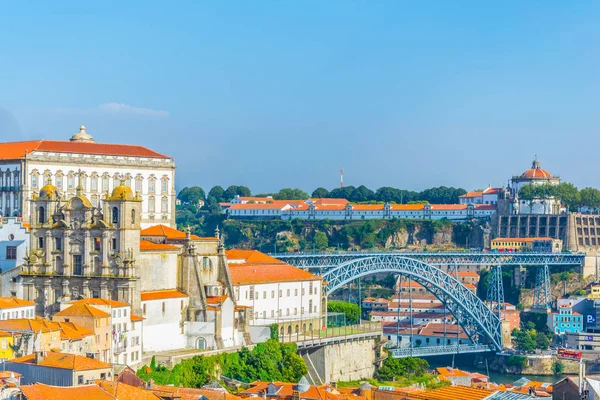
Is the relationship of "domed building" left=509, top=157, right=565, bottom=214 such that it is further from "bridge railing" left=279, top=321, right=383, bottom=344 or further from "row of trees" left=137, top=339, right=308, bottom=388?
"row of trees" left=137, top=339, right=308, bottom=388

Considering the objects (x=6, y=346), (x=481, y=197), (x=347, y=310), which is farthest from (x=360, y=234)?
(x=6, y=346)

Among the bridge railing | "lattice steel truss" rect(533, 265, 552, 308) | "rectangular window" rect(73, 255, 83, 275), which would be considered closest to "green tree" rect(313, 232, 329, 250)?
"lattice steel truss" rect(533, 265, 552, 308)

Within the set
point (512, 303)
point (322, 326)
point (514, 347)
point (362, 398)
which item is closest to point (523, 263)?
point (512, 303)

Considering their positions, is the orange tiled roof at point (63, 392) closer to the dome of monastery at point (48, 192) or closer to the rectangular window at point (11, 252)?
the dome of monastery at point (48, 192)

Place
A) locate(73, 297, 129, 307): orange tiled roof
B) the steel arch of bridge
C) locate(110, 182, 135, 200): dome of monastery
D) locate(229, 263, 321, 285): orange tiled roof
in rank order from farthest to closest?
1. the steel arch of bridge
2. locate(229, 263, 321, 285): orange tiled roof
3. locate(110, 182, 135, 200): dome of monastery
4. locate(73, 297, 129, 307): orange tiled roof

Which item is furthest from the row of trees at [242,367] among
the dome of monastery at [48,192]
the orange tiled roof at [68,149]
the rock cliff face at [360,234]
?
the rock cliff face at [360,234]

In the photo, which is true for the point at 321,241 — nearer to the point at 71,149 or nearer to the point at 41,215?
the point at 71,149
